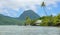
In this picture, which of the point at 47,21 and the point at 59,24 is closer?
the point at 59,24

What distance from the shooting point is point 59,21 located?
2633 inches

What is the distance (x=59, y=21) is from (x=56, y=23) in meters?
1.27

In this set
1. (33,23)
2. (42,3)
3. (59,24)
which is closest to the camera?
(59,24)

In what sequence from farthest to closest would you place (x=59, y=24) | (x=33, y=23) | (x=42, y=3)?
(x=33, y=23)
(x=42, y=3)
(x=59, y=24)

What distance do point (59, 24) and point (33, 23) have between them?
21.1 m

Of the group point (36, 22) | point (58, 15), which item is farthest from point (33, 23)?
point (58, 15)

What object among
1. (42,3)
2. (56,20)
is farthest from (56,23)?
(42,3)

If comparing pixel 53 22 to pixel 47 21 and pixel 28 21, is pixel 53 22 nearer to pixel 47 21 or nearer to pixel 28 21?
pixel 47 21

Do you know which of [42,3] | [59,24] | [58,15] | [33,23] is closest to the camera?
Result: [59,24]

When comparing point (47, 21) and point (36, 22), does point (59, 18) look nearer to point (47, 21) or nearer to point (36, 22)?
point (47, 21)

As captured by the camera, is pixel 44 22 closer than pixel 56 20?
No

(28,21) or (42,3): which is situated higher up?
(42,3)

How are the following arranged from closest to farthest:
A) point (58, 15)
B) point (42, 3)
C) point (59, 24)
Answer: point (59, 24) → point (58, 15) → point (42, 3)

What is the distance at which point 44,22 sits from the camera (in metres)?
75.6
